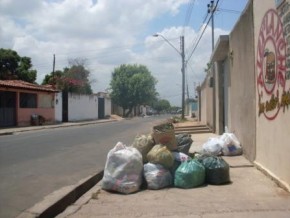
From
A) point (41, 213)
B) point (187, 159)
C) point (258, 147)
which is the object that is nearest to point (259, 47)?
point (258, 147)

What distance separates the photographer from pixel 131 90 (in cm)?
9100

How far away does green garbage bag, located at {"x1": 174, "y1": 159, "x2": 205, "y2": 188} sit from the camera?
8.52 meters

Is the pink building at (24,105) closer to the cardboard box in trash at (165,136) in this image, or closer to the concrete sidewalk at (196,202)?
the cardboard box in trash at (165,136)

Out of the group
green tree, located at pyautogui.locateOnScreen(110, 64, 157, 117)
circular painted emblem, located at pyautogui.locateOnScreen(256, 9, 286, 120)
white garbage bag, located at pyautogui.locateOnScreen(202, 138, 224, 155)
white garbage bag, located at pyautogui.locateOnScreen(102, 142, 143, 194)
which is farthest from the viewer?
green tree, located at pyautogui.locateOnScreen(110, 64, 157, 117)

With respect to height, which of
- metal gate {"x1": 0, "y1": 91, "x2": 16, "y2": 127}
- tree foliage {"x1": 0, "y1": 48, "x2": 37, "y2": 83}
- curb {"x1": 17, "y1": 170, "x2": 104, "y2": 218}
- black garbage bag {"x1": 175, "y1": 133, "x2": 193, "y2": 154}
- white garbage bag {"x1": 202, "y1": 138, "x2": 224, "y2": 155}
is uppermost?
tree foliage {"x1": 0, "y1": 48, "x2": 37, "y2": 83}

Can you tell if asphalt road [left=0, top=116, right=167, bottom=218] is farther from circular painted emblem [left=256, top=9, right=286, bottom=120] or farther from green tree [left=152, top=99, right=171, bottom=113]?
green tree [left=152, top=99, right=171, bottom=113]

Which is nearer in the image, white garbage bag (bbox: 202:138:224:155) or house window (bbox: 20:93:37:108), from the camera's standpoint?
white garbage bag (bbox: 202:138:224:155)

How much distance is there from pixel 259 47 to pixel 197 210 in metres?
4.27

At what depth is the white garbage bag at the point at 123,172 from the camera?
8469 mm

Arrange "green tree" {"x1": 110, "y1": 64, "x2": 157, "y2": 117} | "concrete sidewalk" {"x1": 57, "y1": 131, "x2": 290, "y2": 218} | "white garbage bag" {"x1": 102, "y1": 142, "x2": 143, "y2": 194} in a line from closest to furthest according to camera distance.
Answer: "concrete sidewalk" {"x1": 57, "y1": 131, "x2": 290, "y2": 218} → "white garbage bag" {"x1": 102, "y1": 142, "x2": 143, "y2": 194} → "green tree" {"x1": 110, "y1": 64, "x2": 157, "y2": 117}

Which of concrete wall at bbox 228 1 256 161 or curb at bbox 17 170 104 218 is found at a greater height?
concrete wall at bbox 228 1 256 161

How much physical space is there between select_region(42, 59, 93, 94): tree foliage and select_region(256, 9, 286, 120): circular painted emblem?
4489 centimetres

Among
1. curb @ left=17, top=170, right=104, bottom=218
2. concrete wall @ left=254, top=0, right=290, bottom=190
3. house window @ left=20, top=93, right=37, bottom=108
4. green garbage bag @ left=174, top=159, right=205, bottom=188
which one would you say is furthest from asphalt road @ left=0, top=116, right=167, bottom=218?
house window @ left=20, top=93, right=37, bottom=108

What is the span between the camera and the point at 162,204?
24.2 ft
